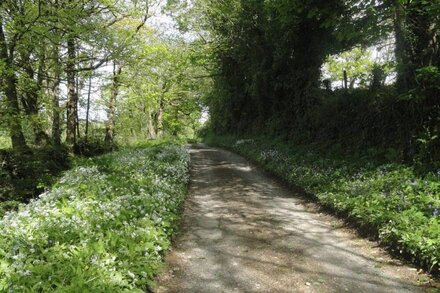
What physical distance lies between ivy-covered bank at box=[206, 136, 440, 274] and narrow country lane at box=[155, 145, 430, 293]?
0.39 m

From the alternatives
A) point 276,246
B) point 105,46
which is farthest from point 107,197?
point 105,46

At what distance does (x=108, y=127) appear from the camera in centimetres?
2556

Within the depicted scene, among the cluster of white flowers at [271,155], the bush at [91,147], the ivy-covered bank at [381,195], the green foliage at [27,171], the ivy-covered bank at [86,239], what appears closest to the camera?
the ivy-covered bank at [86,239]

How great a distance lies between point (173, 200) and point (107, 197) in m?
2.07

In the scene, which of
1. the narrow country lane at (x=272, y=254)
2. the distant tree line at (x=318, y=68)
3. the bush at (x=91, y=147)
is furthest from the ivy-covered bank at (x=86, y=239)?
the bush at (x=91, y=147)

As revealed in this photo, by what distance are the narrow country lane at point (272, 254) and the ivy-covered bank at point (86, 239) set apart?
608 millimetres

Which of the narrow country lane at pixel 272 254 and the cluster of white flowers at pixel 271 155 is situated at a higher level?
the cluster of white flowers at pixel 271 155

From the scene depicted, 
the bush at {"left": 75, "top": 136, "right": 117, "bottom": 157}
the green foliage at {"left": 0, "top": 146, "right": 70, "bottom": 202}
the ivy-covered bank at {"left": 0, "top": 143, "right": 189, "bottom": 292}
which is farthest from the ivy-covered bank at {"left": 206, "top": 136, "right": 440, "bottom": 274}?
the bush at {"left": 75, "top": 136, "right": 117, "bottom": 157}

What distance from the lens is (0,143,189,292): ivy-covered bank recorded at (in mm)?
4266

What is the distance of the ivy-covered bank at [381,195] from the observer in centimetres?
619

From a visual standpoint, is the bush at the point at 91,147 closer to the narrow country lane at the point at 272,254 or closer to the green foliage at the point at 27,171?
the green foliage at the point at 27,171

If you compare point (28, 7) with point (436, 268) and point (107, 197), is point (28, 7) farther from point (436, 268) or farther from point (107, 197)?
point (436, 268)

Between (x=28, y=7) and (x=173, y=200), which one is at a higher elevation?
(x=28, y=7)

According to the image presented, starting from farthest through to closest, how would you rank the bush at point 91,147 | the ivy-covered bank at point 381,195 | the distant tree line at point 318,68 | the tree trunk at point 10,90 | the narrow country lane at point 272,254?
1. the bush at point 91,147
2. the tree trunk at point 10,90
3. the distant tree line at point 318,68
4. the ivy-covered bank at point 381,195
5. the narrow country lane at point 272,254
